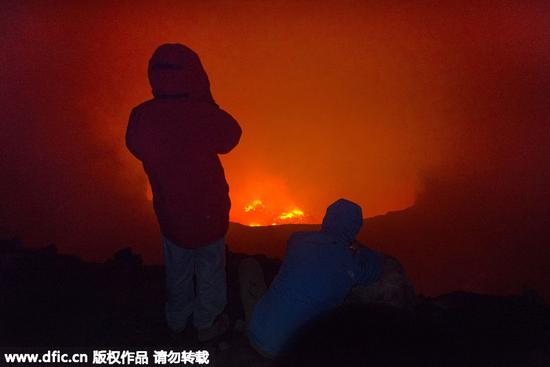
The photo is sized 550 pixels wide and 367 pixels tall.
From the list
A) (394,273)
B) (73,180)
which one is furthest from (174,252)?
(73,180)

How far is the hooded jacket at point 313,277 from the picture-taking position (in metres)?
2.38

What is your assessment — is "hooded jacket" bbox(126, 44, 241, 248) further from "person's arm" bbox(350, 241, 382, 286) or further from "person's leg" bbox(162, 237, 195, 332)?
"person's arm" bbox(350, 241, 382, 286)

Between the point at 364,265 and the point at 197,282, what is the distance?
132cm

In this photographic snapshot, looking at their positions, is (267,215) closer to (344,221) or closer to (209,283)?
(209,283)

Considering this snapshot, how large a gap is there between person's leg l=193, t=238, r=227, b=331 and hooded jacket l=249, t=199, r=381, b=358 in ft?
1.80

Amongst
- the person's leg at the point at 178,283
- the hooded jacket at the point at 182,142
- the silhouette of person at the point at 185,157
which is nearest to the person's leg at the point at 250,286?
the silhouette of person at the point at 185,157

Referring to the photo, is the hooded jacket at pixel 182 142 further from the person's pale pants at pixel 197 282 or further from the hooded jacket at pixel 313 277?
the hooded jacket at pixel 313 277

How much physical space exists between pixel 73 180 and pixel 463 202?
10337 mm

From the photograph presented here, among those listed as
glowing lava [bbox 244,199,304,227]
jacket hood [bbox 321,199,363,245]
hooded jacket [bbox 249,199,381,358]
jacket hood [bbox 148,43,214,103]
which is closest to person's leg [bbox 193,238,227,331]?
hooded jacket [bbox 249,199,381,358]

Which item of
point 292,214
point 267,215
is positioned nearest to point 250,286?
point 267,215

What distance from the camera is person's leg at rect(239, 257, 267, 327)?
3.24 metres

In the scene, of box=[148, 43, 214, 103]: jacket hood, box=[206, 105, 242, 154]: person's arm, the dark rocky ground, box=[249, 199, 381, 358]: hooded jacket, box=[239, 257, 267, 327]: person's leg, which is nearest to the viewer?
box=[249, 199, 381, 358]: hooded jacket

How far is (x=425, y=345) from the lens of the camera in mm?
923

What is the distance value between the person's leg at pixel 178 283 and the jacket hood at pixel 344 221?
1145 mm
